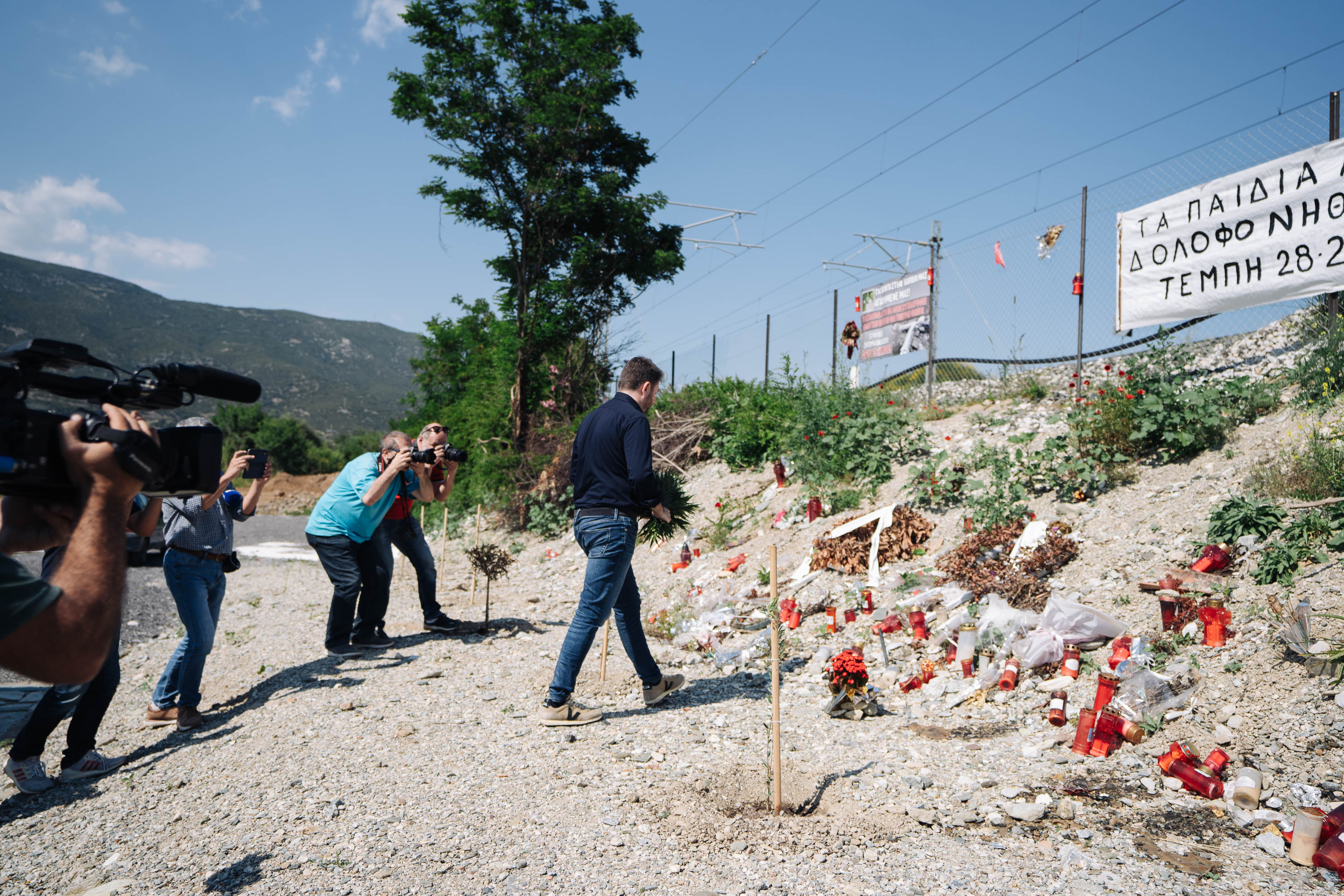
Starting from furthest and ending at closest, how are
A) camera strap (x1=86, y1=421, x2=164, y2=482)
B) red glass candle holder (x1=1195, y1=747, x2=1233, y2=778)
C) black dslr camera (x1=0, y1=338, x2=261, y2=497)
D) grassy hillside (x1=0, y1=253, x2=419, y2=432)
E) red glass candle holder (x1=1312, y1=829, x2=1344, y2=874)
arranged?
grassy hillside (x1=0, y1=253, x2=419, y2=432) < red glass candle holder (x1=1195, y1=747, x2=1233, y2=778) < red glass candle holder (x1=1312, y1=829, x2=1344, y2=874) < camera strap (x1=86, y1=421, x2=164, y2=482) < black dslr camera (x1=0, y1=338, x2=261, y2=497)

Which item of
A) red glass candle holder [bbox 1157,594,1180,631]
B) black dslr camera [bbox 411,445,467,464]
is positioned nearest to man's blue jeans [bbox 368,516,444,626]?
black dslr camera [bbox 411,445,467,464]

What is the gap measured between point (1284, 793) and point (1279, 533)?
2.28m

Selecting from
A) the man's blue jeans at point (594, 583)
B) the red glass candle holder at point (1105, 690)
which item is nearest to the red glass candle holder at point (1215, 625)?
the red glass candle holder at point (1105, 690)

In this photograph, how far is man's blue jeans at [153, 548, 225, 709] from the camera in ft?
14.3

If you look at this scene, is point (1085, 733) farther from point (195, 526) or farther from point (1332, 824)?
point (195, 526)

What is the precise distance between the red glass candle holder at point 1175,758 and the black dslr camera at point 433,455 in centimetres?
447

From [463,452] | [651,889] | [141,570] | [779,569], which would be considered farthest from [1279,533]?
[141,570]

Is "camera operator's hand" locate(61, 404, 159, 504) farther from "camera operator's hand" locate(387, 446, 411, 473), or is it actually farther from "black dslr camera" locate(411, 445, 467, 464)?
"black dslr camera" locate(411, 445, 467, 464)

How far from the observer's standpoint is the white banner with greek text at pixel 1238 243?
5949mm

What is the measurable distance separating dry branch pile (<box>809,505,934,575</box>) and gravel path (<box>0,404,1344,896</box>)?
3.86 feet

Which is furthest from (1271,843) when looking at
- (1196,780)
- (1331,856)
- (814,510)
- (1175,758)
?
(814,510)

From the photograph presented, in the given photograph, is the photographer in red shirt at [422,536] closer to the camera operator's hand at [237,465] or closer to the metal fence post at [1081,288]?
the camera operator's hand at [237,465]

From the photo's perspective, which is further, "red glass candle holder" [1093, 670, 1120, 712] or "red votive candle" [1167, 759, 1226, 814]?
"red glass candle holder" [1093, 670, 1120, 712]

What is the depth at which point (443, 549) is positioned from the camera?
8.52m
